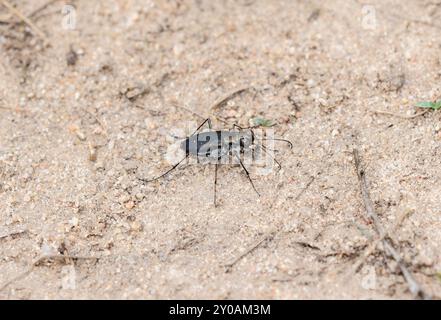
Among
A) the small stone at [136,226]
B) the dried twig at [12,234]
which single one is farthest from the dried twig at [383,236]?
the dried twig at [12,234]

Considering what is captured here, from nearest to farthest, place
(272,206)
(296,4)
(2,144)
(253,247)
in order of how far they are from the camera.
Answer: (253,247)
(272,206)
(2,144)
(296,4)

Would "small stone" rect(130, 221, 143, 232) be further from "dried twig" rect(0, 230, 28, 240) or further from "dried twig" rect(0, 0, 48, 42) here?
"dried twig" rect(0, 0, 48, 42)

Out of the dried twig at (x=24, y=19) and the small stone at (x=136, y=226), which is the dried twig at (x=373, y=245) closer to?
the small stone at (x=136, y=226)

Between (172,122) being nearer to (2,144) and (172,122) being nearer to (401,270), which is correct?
(2,144)

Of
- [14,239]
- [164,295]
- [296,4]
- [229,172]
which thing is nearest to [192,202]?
[229,172]

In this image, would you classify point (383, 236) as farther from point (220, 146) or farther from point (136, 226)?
point (136, 226)
